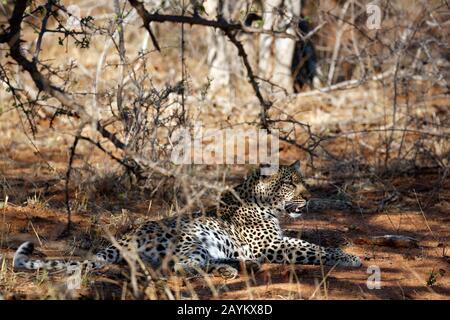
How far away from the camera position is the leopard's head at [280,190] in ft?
25.5

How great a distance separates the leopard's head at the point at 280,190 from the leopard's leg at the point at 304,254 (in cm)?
53

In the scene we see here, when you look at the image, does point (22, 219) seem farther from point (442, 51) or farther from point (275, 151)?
point (442, 51)

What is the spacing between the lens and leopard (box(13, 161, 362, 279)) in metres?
6.44

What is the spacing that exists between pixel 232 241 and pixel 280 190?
31.5 inches

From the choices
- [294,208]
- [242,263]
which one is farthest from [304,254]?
[294,208]

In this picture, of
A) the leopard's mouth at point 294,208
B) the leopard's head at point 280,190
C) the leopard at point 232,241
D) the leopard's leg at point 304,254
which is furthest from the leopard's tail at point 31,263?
the leopard's mouth at point 294,208

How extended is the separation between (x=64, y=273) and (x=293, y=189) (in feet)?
8.45

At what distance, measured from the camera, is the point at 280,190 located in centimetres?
778

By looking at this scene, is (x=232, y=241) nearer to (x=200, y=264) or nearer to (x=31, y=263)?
(x=200, y=264)
